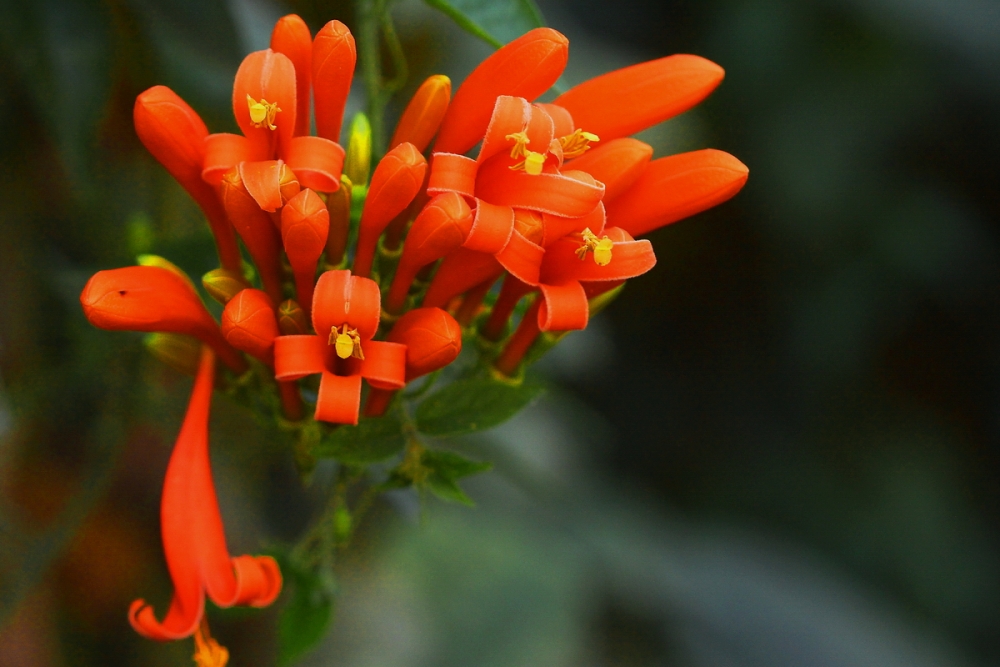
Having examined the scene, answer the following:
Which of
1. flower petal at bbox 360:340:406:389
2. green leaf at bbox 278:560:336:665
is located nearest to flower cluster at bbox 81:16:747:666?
flower petal at bbox 360:340:406:389

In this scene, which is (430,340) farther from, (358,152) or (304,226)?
(358,152)

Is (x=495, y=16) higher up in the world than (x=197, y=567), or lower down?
higher up

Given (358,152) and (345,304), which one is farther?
(358,152)

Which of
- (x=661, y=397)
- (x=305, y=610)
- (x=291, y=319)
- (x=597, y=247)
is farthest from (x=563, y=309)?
(x=661, y=397)

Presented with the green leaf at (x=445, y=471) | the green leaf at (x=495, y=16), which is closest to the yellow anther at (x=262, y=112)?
the green leaf at (x=495, y=16)

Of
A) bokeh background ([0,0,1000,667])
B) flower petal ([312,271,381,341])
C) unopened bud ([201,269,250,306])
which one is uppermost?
flower petal ([312,271,381,341])

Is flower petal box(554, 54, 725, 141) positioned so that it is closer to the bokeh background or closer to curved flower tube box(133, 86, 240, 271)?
curved flower tube box(133, 86, 240, 271)

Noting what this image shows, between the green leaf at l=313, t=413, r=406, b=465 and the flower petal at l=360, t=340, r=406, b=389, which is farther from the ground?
the flower petal at l=360, t=340, r=406, b=389
